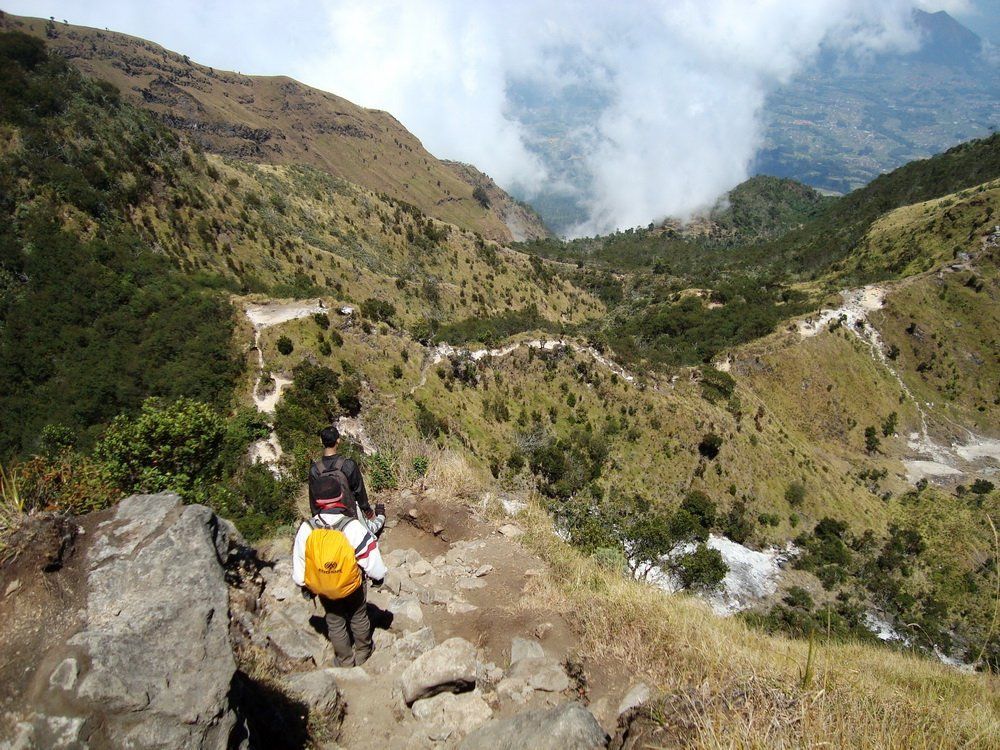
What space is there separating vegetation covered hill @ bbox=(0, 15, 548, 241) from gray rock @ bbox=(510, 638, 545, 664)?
499 ft

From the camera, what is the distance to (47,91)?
45719 mm

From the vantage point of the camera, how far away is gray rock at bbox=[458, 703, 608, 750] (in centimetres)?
404

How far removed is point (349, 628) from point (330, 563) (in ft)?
4.81

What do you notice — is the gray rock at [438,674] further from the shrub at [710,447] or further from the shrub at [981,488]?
the shrub at [981,488]

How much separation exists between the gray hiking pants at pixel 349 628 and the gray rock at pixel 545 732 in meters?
1.85

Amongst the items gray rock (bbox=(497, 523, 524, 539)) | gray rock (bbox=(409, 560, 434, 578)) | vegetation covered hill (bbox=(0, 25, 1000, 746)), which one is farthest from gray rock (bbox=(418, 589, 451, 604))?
gray rock (bbox=(497, 523, 524, 539))

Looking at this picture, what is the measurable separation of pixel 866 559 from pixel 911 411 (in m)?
28.0

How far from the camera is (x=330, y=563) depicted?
512cm

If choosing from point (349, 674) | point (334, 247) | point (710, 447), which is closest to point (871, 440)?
point (710, 447)

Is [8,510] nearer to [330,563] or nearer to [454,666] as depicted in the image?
[330,563]

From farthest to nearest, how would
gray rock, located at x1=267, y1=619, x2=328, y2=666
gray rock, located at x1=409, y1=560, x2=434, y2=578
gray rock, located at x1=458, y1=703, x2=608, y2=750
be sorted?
gray rock, located at x1=409, y1=560, x2=434, y2=578, gray rock, located at x1=267, y1=619, x2=328, y2=666, gray rock, located at x1=458, y1=703, x2=608, y2=750

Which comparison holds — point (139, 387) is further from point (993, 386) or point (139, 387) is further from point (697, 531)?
point (993, 386)

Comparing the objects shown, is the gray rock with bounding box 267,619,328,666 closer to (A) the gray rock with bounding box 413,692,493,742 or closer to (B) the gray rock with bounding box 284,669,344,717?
(B) the gray rock with bounding box 284,669,344,717

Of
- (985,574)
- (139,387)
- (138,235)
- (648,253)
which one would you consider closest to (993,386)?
(985,574)
